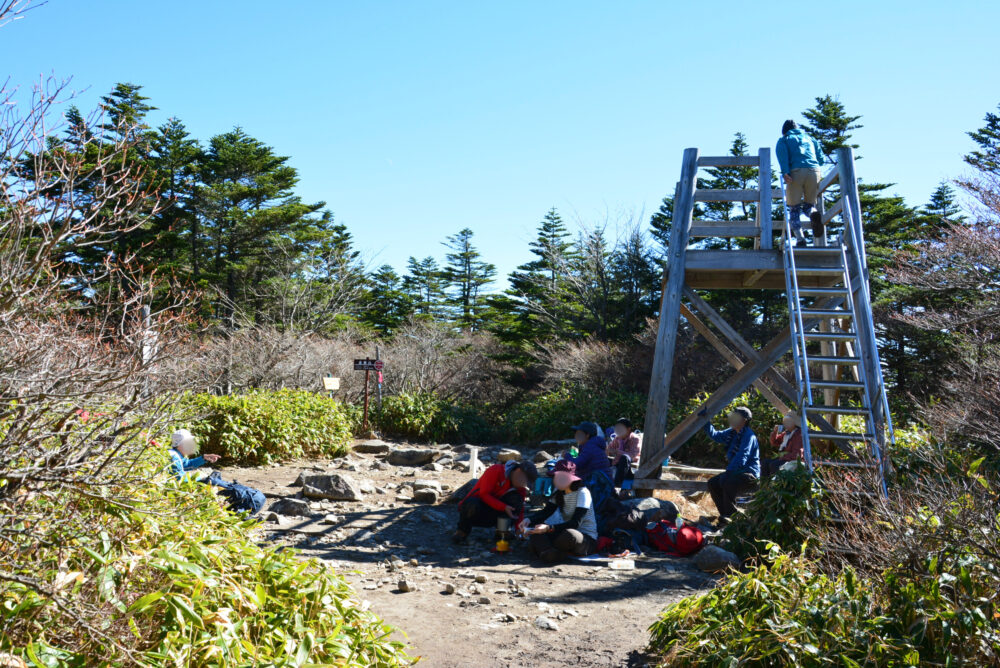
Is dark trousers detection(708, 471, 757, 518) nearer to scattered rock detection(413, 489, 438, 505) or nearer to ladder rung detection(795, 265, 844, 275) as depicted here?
ladder rung detection(795, 265, 844, 275)

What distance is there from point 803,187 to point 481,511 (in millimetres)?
5760

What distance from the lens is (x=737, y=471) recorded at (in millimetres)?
8672

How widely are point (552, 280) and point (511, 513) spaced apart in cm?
2124

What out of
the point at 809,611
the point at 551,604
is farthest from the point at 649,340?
the point at 809,611

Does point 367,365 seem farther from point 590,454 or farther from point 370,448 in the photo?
point 590,454

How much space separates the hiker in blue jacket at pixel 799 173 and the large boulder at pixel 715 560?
4.40 meters

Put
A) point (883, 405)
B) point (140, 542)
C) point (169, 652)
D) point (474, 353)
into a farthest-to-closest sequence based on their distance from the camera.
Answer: point (474, 353) < point (883, 405) < point (140, 542) < point (169, 652)

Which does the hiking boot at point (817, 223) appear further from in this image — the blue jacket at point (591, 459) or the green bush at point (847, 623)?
the green bush at point (847, 623)

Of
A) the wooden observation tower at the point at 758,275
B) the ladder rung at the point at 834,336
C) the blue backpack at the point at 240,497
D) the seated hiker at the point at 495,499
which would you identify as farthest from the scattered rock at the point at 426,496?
the ladder rung at the point at 834,336

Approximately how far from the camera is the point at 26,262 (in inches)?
145

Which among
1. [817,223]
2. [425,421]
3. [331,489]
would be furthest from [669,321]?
[425,421]

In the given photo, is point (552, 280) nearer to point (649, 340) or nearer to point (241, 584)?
point (649, 340)

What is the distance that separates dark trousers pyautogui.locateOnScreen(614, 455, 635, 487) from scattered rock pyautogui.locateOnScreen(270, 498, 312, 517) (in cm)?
403

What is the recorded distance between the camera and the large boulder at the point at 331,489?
10148mm
